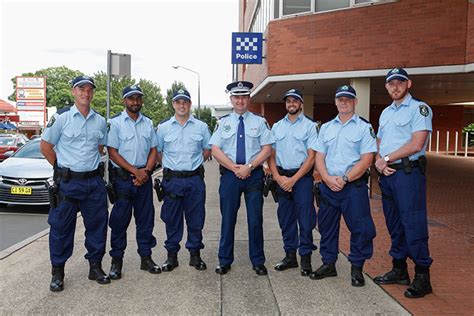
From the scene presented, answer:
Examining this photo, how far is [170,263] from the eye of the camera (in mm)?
4570

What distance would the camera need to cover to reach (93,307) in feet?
11.7

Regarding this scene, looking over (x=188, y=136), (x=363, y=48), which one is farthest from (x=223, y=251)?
(x=363, y=48)

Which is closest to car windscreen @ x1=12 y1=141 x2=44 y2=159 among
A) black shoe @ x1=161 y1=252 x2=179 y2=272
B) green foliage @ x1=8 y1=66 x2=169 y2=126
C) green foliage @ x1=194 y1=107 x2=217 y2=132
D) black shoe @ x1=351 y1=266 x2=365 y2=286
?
black shoe @ x1=161 y1=252 x2=179 y2=272

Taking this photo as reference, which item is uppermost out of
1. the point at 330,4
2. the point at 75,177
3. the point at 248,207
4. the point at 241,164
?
the point at 330,4

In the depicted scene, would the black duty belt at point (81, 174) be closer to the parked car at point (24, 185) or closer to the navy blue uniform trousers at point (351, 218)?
the navy blue uniform trousers at point (351, 218)

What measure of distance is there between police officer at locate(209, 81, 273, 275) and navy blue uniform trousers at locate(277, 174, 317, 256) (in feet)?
0.97

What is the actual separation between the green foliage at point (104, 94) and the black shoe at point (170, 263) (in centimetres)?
3282

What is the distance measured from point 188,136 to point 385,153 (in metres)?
2.06

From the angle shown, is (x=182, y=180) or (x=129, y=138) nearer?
(x=129, y=138)

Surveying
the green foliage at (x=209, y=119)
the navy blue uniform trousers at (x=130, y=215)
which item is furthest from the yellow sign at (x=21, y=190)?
the green foliage at (x=209, y=119)

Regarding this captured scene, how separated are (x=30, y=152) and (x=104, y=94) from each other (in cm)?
5483

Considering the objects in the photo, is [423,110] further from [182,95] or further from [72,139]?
[72,139]

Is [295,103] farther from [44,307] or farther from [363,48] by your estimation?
[363,48]

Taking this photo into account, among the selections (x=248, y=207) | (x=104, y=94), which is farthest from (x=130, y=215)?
(x=104, y=94)
